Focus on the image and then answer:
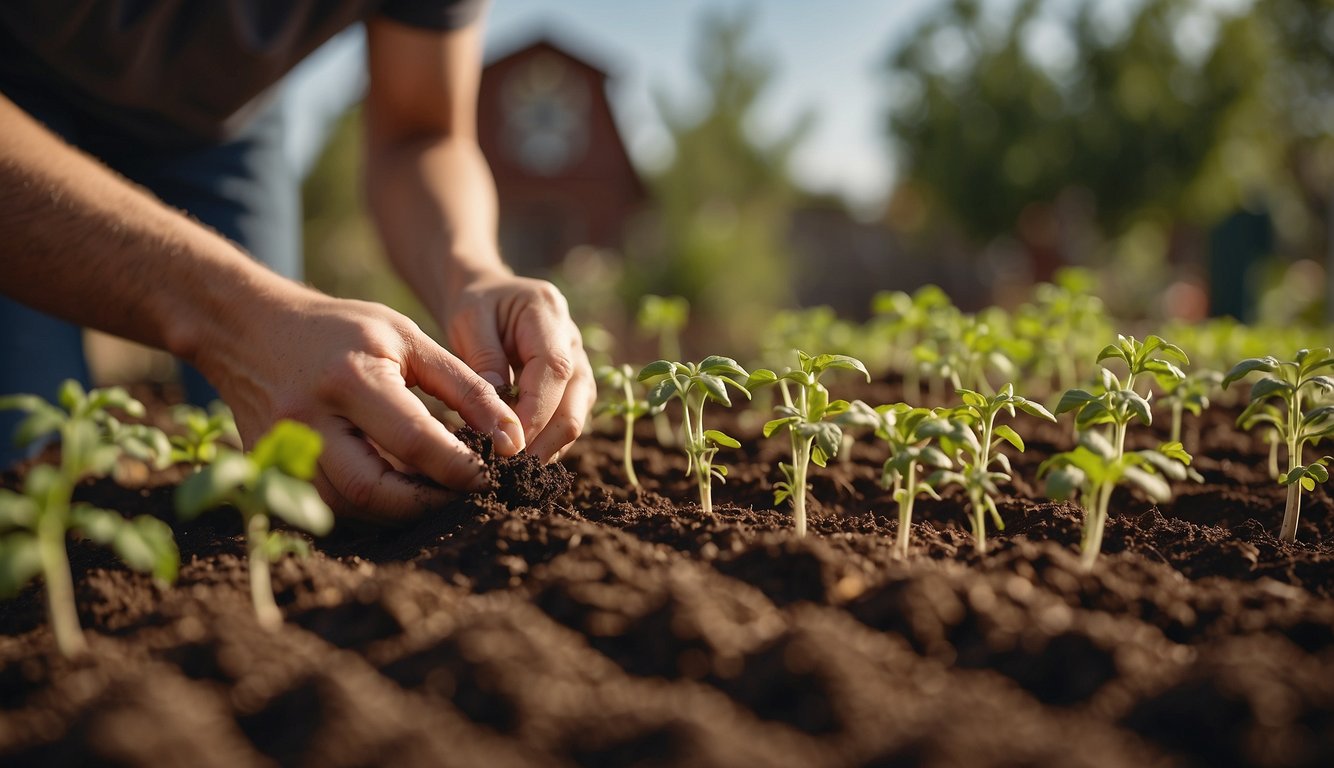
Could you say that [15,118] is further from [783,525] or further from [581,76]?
[581,76]

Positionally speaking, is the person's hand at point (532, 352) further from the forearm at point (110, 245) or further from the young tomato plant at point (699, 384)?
the forearm at point (110, 245)

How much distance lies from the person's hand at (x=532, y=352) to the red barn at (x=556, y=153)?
2205 centimetres

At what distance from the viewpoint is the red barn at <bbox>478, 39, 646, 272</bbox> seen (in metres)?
24.2

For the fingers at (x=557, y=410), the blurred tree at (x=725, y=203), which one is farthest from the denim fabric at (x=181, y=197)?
the blurred tree at (x=725, y=203)

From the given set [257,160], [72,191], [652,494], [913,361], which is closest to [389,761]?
[652,494]

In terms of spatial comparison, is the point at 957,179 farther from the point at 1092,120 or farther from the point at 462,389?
the point at 462,389

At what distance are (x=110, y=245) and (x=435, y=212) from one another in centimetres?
117

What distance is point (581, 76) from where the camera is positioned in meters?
24.3

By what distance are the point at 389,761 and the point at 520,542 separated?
2.05 feet

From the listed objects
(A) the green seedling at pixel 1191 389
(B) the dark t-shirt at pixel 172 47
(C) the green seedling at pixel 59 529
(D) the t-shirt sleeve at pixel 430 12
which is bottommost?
(A) the green seedling at pixel 1191 389

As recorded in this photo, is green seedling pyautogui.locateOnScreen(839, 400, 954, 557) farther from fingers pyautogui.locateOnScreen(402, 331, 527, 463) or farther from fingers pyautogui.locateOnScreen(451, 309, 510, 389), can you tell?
fingers pyautogui.locateOnScreen(451, 309, 510, 389)

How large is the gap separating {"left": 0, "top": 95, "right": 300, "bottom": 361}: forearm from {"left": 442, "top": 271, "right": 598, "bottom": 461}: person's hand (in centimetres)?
50

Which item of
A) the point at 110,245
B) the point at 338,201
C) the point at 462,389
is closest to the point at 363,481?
the point at 462,389

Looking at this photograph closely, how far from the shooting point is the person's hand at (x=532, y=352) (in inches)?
Answer: 78.2
